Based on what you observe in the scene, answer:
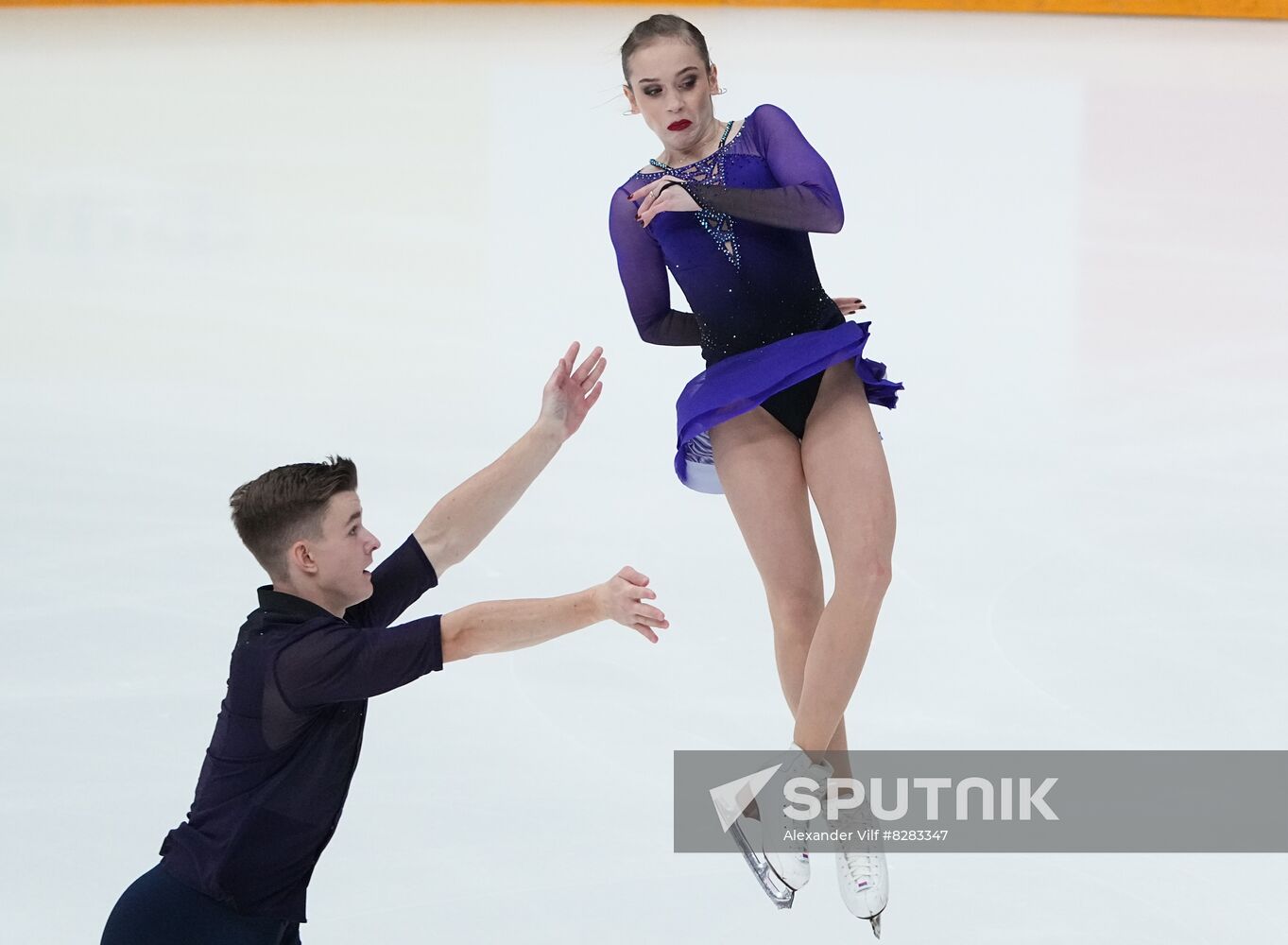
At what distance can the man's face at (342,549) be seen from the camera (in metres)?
2.53

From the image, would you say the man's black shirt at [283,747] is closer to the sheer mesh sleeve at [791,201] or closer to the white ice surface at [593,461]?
the white ice surface at [593,461]

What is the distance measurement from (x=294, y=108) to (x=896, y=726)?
274 inches

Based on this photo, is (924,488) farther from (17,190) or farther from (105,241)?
(17,190)

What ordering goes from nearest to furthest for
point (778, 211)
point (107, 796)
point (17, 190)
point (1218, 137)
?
1. point (778, 211)
2. point (107, 796)
3. point (17, 190)
4. point (1218, 137)

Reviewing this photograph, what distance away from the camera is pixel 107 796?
334 cm

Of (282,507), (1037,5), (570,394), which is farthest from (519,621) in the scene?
(1037,5)

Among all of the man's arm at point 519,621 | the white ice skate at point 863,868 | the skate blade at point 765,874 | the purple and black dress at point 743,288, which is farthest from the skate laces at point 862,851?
the purple and black dress at point 743,288

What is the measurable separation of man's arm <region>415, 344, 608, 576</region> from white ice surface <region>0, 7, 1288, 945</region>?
2.10 ft

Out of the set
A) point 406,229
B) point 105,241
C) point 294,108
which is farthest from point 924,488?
point 294,108

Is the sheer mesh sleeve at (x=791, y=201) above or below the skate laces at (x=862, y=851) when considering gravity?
above

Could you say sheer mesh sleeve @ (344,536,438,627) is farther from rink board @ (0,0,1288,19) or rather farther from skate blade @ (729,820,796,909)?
rink board @ (0,0,1288,19)

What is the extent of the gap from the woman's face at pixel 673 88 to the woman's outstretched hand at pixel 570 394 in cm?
42

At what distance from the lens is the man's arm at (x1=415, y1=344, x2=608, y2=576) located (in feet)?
9.70

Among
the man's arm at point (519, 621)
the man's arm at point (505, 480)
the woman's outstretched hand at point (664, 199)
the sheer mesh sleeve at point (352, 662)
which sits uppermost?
the woman's outstretched hand at point (664, 199)
